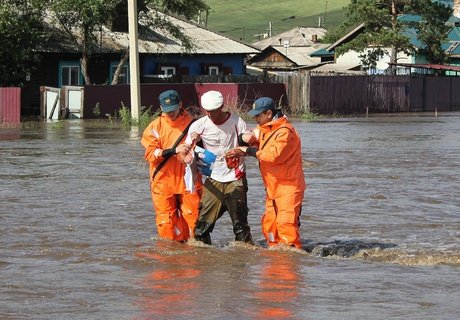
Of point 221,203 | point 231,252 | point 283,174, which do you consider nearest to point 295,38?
point 231,252

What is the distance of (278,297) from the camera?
29.4ft

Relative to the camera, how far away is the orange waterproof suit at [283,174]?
33.8 ft

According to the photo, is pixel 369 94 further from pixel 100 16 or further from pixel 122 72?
pixel 100 16

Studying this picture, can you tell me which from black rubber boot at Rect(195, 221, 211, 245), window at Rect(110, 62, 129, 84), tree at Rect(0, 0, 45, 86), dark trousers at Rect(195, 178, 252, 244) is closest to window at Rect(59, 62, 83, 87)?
window at Rect(110, 62, 129, 84)

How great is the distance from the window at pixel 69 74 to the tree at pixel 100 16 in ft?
2.61

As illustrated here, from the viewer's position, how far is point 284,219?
34.1 feet

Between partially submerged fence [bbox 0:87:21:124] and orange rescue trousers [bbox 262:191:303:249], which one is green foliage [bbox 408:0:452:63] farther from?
orange rescue trousers [bbox 262:191:303:249]

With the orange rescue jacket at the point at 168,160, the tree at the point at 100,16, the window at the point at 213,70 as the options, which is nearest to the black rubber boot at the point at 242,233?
the orange rescue jacket at the point at 168,160

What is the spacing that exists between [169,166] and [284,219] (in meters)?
1.28

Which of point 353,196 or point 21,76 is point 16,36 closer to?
point 21,76

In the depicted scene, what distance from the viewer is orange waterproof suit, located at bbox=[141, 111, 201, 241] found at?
1092 centimetres

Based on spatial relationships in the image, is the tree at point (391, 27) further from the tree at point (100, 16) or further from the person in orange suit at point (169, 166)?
Result: the person in orange suit at point (169, 166)

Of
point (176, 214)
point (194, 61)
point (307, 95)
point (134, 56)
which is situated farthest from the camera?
point (194, 61)

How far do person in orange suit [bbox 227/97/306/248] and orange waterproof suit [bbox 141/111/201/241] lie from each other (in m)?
0.76
